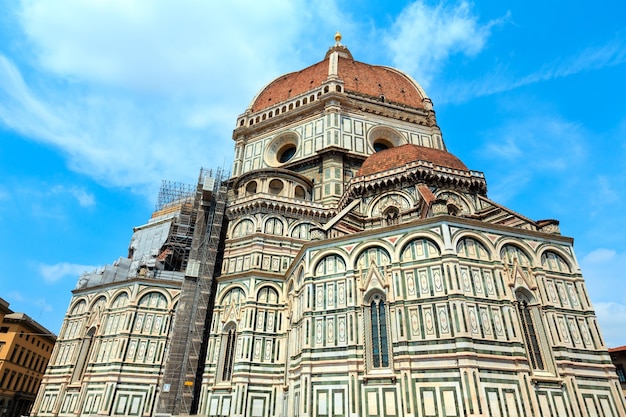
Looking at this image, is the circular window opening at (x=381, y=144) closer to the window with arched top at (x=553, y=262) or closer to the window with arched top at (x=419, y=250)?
the window with arched top at (x=419, y=250)

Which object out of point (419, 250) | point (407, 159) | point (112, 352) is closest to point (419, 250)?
point (419, 250)

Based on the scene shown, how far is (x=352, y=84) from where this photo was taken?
3403 centimetres

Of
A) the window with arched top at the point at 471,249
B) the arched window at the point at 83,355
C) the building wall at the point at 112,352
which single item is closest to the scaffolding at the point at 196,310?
the building wall at the point at 112,352

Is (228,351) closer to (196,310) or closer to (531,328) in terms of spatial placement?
(196,310)

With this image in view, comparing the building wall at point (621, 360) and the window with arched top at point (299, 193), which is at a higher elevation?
the window with arched top at point (299, 193)

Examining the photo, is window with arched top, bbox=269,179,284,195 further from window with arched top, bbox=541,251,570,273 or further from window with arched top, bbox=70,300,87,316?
window with arched top, bbox=541,251,570,273

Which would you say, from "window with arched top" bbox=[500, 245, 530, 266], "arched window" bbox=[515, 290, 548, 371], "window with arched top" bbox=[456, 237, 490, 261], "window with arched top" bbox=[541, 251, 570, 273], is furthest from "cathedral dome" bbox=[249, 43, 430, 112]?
"arched window" bbox=[515, 290, 548, 371]

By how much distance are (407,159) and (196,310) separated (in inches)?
565

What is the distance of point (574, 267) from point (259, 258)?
15.1 m

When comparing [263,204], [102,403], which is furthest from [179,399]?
[263,204]

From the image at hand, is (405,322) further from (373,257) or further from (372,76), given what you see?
(372,76)

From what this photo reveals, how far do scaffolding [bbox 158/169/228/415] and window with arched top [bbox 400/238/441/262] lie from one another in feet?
38.5

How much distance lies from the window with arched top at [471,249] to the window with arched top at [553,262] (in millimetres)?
2583

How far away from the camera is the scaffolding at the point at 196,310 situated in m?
19.7
